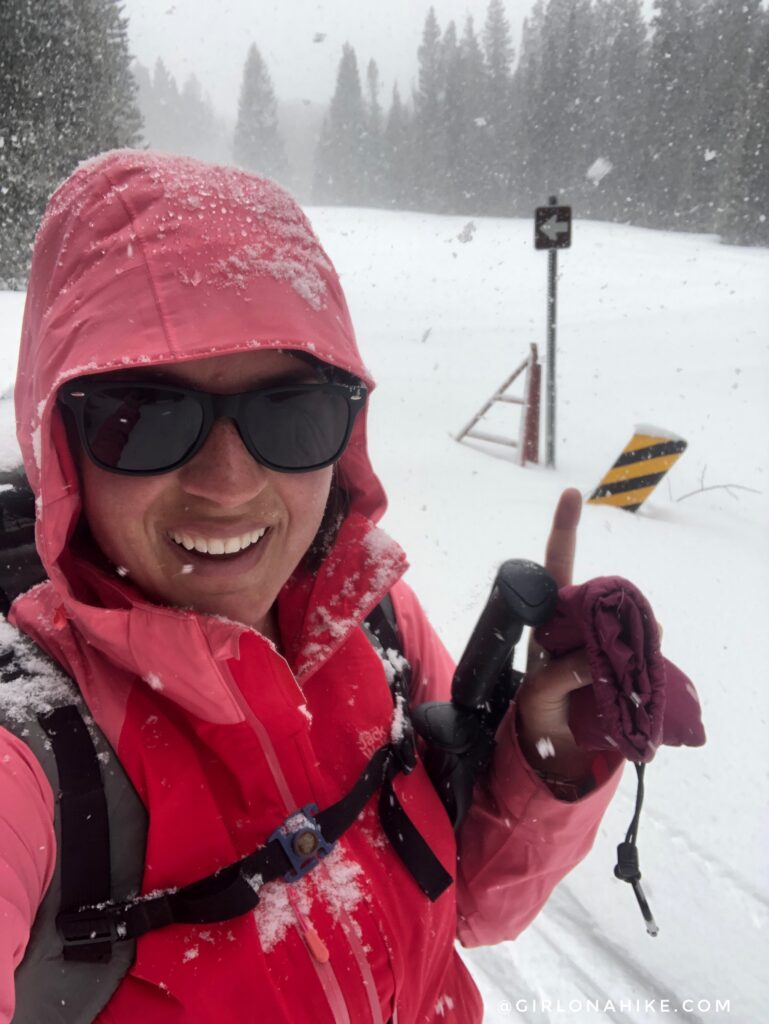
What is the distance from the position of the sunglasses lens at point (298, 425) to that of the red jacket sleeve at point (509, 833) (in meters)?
0.58

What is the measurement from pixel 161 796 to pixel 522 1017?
67.7 inches

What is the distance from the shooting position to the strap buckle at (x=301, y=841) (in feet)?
3.24

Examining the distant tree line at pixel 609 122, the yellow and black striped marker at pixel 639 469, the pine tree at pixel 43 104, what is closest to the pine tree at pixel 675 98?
the distant tree line at pixel 609 122

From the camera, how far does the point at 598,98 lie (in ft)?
116

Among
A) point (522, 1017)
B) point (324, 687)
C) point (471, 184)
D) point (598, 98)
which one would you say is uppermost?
point (598, 98)

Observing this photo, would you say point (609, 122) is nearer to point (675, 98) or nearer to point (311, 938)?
point (675, 98)

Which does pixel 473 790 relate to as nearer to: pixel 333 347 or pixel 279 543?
pixel 279 543

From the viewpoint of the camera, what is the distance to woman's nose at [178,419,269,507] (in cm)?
102

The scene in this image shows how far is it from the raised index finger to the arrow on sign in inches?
210

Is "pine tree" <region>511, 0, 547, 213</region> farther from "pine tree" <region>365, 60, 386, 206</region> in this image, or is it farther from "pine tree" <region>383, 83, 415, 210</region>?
"pine tree" <region>365, 60, 386, 206</region>

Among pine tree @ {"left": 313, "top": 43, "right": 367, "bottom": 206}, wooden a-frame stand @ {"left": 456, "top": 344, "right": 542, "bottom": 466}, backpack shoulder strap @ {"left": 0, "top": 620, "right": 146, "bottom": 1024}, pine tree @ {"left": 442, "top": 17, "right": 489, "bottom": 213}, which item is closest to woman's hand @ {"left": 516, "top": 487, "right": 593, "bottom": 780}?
backpack shoulder strap @ {"left": 0, "top": 620, "right": 146, "bottom": 1024}

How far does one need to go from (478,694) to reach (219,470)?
0.76 meters

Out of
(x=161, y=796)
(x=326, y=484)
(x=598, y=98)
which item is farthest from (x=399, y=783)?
(x=598, y=98)

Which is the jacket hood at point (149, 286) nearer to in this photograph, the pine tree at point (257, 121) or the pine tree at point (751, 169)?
the pine tree at point (751, 169)
